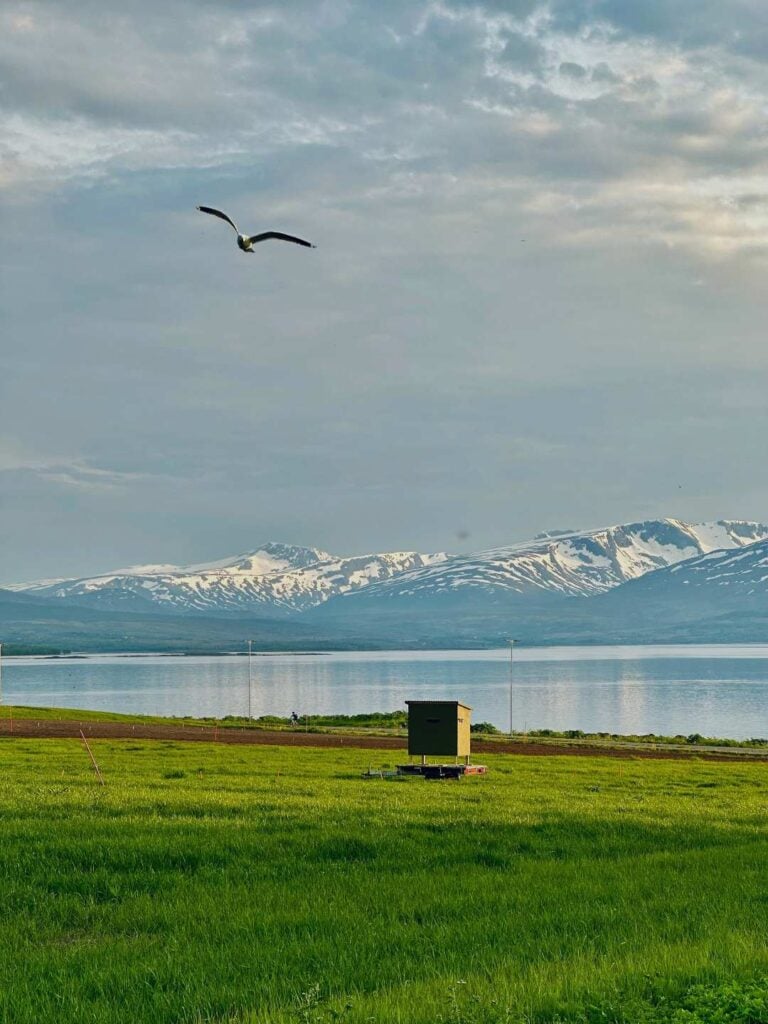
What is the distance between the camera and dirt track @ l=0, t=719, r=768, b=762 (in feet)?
224

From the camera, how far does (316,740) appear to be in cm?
7319

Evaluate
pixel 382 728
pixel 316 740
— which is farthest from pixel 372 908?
pixel 382 728

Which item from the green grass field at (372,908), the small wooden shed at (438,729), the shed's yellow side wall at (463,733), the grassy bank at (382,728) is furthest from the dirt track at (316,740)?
the green grass field at (372,908)

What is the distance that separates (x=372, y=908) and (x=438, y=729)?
29.4 metres

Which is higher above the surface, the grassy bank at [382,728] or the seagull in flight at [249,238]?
the seagull in flight at [249,238]

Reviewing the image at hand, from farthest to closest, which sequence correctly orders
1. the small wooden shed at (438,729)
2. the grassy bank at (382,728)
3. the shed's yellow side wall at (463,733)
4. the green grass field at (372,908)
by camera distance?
the grassy bank at (382,728), the shed's yellow side wall at (463,733), the small wooden shed at (438,729), the green grass field at (372,908)

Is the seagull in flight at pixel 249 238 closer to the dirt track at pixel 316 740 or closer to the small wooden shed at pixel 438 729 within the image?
the small wooden shed at pixel 438 729

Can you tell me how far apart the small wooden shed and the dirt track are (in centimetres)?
2025

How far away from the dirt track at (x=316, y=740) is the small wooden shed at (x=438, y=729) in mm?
20248

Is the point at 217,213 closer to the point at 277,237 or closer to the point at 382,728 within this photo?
the point at 277,237

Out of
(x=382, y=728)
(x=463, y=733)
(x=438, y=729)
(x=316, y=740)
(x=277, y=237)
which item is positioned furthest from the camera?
(x=382, y=728)

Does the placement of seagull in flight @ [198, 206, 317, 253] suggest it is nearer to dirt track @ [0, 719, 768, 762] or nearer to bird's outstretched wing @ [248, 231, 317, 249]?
bird's outstretched wing @ [248, 231, 317, 249]

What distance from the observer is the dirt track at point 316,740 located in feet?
224

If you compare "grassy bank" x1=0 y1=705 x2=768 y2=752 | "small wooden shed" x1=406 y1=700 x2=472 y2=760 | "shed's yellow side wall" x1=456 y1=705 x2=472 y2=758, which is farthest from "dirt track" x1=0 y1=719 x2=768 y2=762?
"small wooden shed" x1=406 y1=700 x2=472 y2=760
